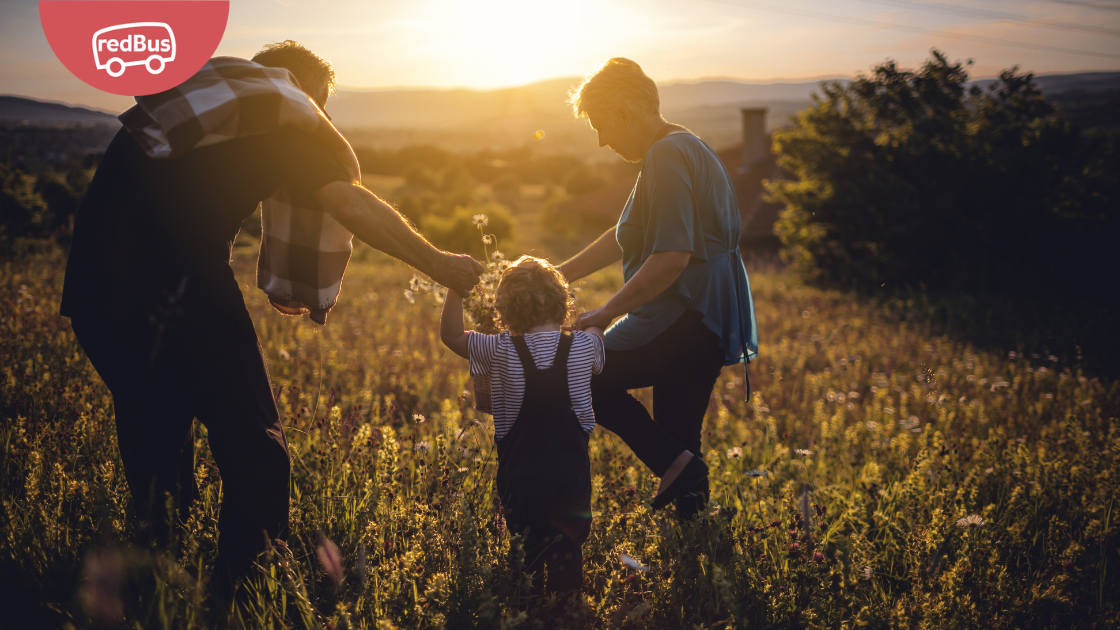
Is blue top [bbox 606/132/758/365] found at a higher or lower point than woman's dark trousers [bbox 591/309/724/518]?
higher

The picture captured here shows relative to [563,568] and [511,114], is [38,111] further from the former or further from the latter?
[511,114]

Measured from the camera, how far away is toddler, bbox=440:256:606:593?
87.3 inches

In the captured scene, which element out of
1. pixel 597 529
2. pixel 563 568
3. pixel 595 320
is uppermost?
pixel 595 320

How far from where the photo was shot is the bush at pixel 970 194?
18438 mm

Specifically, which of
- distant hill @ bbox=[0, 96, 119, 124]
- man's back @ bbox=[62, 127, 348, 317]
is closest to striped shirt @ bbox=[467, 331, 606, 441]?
man's back @ bbox=[62, 127, 348, 317]

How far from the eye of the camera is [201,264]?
189 centimetres

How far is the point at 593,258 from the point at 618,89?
2.82 feet

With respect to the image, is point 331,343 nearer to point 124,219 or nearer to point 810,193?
point 124,219

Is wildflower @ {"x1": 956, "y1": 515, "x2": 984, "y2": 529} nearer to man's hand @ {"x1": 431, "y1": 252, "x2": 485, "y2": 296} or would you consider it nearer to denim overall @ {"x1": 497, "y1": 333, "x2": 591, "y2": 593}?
denim overall @ {"x1": 497, "y1": 333, "x2": 591, "y2": 593}

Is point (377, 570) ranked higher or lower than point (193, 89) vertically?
lower

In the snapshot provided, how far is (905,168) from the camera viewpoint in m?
19.2

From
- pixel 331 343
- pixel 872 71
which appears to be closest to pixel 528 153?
pixel 872 71

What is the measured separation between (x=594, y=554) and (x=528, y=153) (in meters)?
94.5


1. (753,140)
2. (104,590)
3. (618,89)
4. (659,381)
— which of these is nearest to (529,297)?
(659,381)
